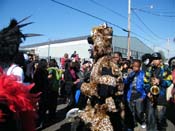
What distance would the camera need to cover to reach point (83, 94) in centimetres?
559

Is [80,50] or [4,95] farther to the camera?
[80,50]

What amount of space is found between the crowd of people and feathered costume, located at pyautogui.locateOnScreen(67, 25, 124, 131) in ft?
0.11

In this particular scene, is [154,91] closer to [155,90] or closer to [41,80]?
[155,90]

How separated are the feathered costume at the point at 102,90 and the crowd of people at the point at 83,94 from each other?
1.3 inches

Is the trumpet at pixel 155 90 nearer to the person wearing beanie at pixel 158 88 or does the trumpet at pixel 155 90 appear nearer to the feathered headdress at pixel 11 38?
the person wearing beanie at pixel 158 88

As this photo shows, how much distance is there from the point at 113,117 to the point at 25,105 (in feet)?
9.76

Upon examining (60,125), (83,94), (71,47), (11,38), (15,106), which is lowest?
(60,125)

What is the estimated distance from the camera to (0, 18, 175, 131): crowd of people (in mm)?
2771

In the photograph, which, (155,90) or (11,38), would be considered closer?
(11,38)

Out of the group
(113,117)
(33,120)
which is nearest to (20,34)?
(33,120)

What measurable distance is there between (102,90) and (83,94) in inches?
17.7

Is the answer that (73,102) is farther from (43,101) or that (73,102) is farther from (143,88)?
(143,88)

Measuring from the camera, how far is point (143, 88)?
863cm

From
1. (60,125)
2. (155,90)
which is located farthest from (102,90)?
(60,125)
